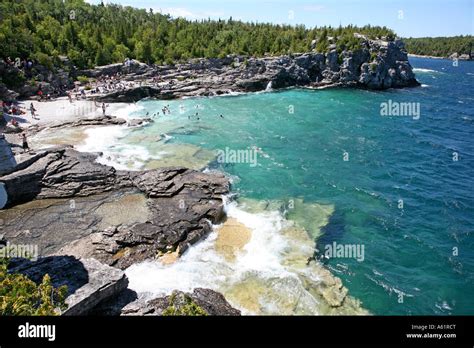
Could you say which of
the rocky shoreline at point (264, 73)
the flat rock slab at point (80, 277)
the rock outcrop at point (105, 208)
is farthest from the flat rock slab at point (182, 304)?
the rocky shoreline at point (264, 73)

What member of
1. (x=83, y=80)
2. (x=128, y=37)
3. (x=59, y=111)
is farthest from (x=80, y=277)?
(x=128, y=37)

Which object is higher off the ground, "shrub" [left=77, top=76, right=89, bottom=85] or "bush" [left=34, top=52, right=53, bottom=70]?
"bush" [left=34, top=52, right=53, bottom=70]

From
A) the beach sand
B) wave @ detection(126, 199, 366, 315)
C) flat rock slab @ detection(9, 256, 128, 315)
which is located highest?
the beach sand

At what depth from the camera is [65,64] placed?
86.4 m

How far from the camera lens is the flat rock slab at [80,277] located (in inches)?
691

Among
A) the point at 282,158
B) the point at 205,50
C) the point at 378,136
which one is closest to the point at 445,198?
the point at 282,158

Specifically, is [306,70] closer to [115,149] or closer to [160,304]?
[115,149]

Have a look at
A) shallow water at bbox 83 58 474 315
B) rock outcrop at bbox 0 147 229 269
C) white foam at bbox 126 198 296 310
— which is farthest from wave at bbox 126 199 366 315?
rock outcrop at bbox 0 147 229 269

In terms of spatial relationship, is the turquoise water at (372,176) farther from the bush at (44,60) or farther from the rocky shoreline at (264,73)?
the bush at (44,60)

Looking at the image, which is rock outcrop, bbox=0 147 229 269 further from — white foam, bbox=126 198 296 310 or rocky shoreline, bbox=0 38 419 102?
rocky shoreline, bbox=0 38 419 102

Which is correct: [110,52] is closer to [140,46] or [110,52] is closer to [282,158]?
[140,46]

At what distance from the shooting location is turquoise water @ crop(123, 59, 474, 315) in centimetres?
2692

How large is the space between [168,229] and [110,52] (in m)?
89.5

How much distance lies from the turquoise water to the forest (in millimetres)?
28207
